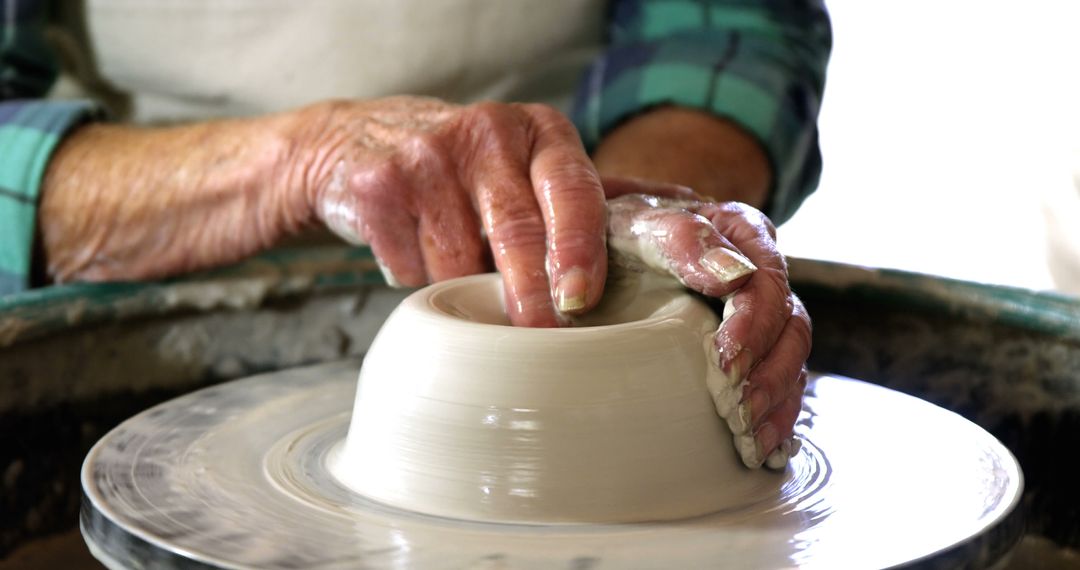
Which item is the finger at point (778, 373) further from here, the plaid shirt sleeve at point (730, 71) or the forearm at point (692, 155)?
the plaid shirt sleeve at point (730, 71)

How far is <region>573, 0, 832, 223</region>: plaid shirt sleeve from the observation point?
1.46 meters

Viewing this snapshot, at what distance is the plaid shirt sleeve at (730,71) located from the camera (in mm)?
1461

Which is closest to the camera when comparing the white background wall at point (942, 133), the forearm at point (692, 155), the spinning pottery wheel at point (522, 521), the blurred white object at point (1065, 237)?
the spinning pottery wheel at point (522, 521)

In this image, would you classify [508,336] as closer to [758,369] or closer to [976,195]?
[758,369]

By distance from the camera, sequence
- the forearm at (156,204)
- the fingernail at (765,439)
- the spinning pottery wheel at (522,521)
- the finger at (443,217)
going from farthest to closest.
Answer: the forearm at (156,204) → the finger at (443,217) → the fingernail at (765,439) → the spinning pottery wheel at (522,521)

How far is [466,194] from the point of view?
2.95ft

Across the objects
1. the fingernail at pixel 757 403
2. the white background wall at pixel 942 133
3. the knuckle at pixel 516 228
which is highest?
the knuckle at pixel 516 228

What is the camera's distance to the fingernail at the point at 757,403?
704 mm

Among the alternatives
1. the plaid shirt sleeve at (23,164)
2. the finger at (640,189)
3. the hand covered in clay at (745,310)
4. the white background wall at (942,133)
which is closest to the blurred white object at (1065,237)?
the white background wall at (942,133)

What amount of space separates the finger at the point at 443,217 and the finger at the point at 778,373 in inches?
11.0

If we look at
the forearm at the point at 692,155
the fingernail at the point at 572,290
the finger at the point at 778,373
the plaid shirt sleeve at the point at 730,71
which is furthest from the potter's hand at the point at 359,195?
the plaid shirt sleeve at the point at 730,71

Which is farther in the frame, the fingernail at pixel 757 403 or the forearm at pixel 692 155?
the forearm at pixel 692 155

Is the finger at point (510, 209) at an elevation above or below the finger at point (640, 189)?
above

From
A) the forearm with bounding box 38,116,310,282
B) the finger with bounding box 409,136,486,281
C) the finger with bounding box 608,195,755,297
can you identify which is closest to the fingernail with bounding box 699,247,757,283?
the finger with bounding box 608,195,755,297
